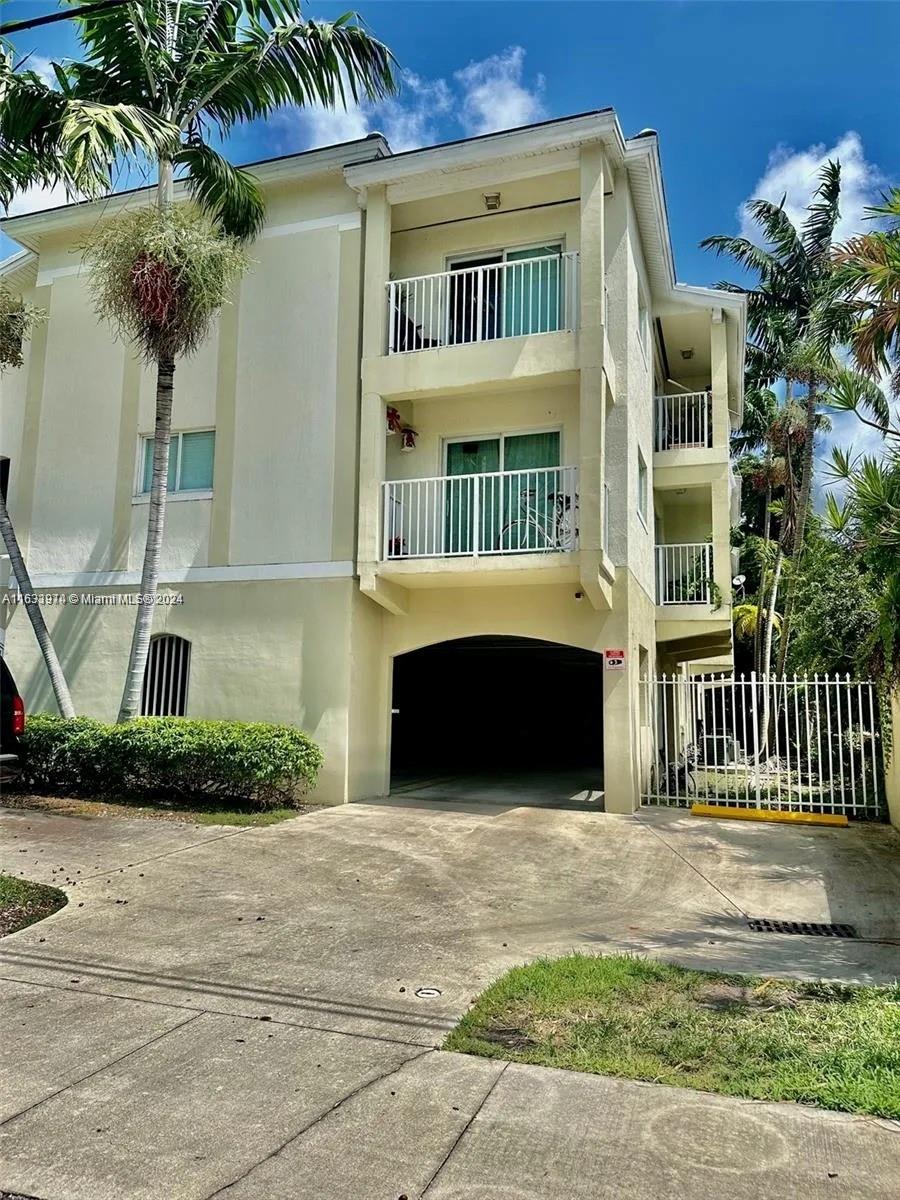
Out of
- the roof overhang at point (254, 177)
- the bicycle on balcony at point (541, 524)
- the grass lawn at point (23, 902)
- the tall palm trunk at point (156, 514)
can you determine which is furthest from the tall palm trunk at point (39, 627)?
the bicycle on balcony at point (541, 524)

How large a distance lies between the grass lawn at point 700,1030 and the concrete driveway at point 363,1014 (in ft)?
0.53

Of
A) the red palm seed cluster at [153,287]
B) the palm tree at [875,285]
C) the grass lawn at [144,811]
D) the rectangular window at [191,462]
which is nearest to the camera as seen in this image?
the palm tree at [875,285]

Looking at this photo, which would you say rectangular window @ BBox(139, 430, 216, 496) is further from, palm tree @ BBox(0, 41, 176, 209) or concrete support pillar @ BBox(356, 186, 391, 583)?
palm tree @ BBox(0, 41, 176, 209)

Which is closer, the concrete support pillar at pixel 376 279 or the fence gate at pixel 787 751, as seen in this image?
the fence gate at pixel 787 751

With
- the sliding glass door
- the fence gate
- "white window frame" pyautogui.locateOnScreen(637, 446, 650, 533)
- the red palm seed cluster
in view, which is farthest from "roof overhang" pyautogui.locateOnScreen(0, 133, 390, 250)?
the fence gate

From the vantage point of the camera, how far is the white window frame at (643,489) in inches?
562

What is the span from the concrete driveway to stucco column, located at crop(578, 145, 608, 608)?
3896mm

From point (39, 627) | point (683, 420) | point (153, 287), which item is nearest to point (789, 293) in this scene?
point (683, 420)

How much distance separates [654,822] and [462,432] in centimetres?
657

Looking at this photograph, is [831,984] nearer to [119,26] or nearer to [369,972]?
[369,972]

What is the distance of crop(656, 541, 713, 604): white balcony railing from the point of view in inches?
641

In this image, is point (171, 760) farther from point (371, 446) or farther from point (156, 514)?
point (371, 446)

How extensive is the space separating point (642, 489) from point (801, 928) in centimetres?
966

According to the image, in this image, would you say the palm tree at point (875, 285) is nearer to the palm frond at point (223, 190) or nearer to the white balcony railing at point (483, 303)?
the white balcony railing at point (483, 303)
